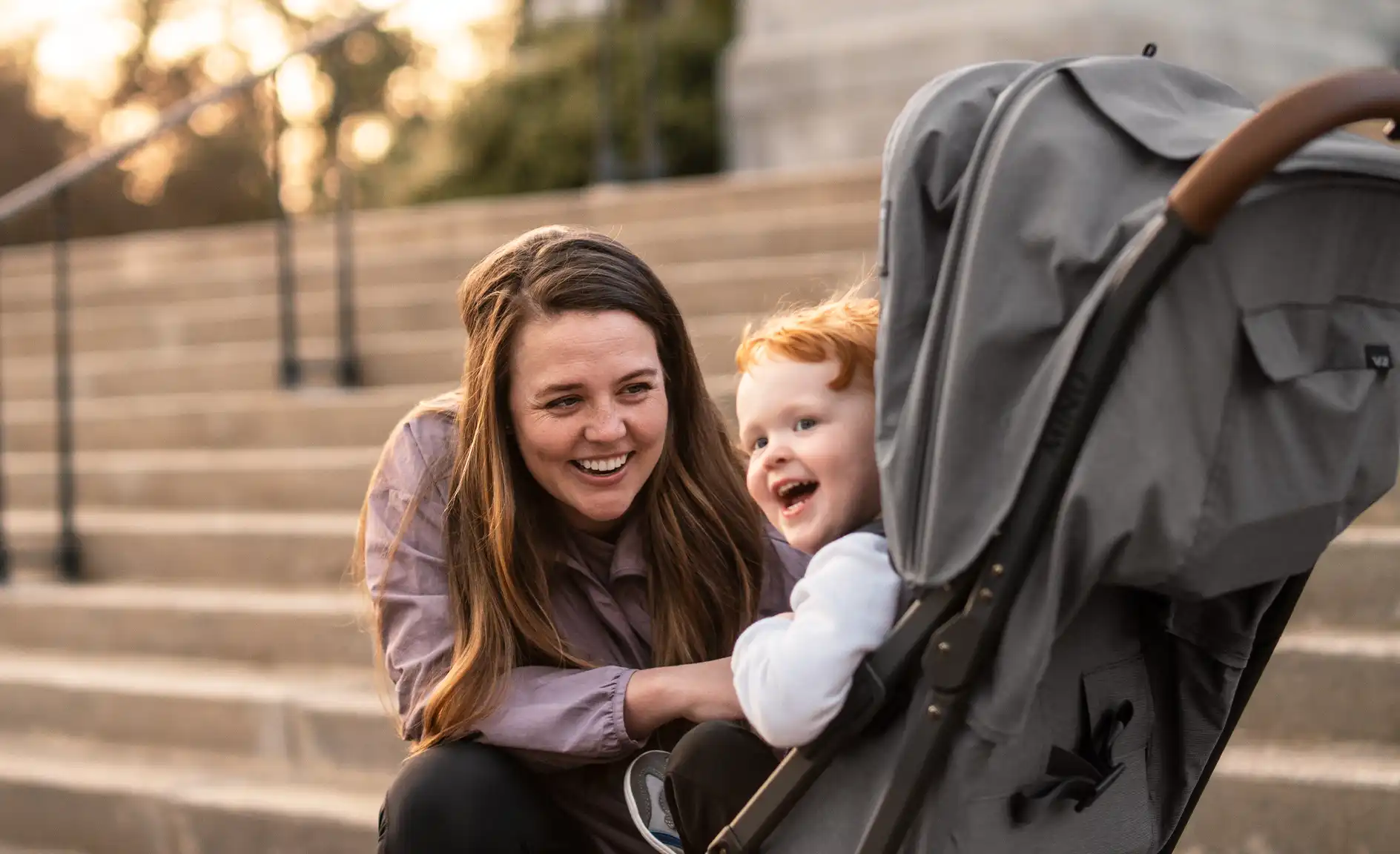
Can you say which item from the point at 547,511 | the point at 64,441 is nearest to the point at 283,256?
the point at 64,441

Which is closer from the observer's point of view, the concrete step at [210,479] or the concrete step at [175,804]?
the concrete step at [175,804]

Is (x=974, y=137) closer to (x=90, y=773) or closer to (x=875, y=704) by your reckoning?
(x=875, y=704)

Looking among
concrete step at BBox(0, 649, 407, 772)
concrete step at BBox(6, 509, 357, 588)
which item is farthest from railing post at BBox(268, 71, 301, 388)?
concrete step at BBox(0, 649, 407, 772)

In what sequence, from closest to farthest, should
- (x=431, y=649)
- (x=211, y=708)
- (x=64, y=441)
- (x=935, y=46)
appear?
(x=431, y=649) < (x=211, y=708) < (x=64, y=441) < (x=935, y=46)

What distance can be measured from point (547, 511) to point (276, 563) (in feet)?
7.75

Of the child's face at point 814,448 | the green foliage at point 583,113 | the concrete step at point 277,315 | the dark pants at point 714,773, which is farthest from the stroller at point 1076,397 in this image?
the green foliage at point 583,113

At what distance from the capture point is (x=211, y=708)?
4.00 metres

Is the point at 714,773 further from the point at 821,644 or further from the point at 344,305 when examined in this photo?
the point at 344,305

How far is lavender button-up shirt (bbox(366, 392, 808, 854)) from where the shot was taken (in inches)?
85.4

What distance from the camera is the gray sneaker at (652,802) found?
215 centimetres

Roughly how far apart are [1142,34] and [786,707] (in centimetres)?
570

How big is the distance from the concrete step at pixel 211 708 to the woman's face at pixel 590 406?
4.83 feet

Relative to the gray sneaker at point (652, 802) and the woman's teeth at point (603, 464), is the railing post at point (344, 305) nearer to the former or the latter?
the woman's teeth at point (603, 464)

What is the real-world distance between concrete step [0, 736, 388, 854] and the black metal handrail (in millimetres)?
1015
